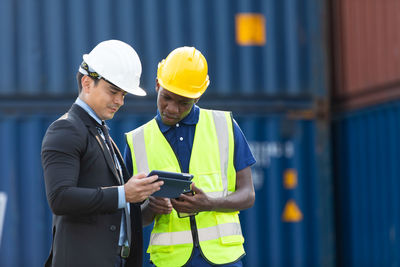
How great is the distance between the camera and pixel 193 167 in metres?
3.56

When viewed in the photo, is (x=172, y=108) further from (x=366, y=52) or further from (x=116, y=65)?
(x=366, y=52)

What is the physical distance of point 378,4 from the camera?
26.7 ft

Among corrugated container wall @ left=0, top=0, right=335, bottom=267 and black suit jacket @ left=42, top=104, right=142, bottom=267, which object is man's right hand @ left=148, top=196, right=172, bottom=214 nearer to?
black suit jacket @ left=42, top=104, right=142, bottom=267

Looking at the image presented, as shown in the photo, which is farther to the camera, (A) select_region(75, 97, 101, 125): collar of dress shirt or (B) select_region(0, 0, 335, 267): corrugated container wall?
(B) select_region(0, 0, 335, 267): corrugated container wall

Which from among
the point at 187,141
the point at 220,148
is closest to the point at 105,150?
the point at 187,141

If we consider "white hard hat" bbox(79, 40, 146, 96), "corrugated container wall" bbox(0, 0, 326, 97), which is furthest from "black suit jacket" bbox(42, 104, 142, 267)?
"corrugated container wall" bbox(0, 0, 326, 97)

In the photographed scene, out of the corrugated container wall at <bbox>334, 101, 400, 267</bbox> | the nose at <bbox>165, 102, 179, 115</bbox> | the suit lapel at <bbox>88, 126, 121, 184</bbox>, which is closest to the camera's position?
the suit lapel at <bbox>88, 126, 121, 184</bbox>

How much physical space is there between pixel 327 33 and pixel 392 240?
2909mm

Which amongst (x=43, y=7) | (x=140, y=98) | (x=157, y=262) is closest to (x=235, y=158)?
(x=157, y=262)

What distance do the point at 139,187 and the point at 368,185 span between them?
5718 mm

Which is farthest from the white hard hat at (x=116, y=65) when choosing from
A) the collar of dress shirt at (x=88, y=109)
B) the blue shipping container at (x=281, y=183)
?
the blue shipping container at (x=281, y=183)

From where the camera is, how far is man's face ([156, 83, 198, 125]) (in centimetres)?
356

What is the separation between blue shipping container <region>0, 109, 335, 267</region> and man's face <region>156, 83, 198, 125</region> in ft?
14.4

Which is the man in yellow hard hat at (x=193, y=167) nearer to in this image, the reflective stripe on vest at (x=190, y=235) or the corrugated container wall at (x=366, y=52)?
the reflective stripe on vest at (x=190, y=235)
